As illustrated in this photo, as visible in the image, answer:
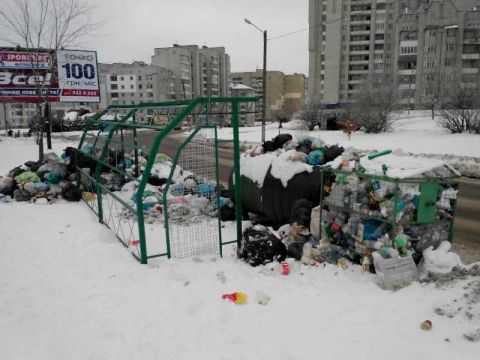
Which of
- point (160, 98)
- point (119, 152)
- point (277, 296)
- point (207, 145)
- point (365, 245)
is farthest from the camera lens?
point (160, 98)

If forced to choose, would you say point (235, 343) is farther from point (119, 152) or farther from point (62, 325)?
point (119, 152)

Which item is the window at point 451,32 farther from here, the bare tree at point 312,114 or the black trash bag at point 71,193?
the black trash bag at point 71,193

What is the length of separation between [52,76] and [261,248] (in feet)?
59.3

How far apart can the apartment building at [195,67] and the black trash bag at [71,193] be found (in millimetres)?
72951

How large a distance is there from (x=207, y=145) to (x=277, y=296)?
3.29 meters

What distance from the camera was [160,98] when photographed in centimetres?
8519

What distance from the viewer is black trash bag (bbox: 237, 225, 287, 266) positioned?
17.6 feet

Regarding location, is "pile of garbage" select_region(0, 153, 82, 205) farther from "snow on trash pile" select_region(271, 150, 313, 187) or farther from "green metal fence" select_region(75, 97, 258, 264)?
"snow on trash pile" select_region(271, 150, 313, 187)

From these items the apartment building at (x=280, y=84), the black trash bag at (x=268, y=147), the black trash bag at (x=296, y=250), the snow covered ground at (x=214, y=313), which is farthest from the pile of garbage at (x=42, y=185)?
the apartment building at (x=280, y=84)

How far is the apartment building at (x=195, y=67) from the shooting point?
90.1 meters

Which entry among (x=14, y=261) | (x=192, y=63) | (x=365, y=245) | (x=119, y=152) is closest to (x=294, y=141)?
(x=365, y=245)

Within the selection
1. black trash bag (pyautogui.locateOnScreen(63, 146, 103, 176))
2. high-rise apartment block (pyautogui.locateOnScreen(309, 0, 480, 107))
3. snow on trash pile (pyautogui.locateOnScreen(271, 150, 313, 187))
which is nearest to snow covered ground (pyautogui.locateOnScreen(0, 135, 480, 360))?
snow on trash pile (pyautogui.locateOnScreen(271, 150, 313, 187))

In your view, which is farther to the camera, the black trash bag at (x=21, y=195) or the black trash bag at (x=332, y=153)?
the black trash bag at (x=21, y=195)

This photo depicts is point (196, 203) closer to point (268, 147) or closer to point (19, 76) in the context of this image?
point (268, 147)
